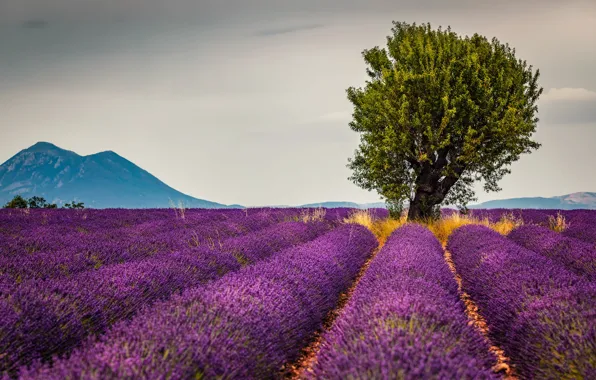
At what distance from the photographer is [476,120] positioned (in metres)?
14.2

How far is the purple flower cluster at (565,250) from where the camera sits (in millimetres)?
6625

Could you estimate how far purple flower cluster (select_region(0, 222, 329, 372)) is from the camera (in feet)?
11.1

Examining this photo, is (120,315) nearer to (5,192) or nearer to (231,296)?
(231,296)

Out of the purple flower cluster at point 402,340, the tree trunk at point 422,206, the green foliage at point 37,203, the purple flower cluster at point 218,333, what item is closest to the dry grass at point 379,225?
the tree trunk at point 422,206

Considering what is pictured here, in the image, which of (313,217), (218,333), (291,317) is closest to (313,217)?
(313,217)

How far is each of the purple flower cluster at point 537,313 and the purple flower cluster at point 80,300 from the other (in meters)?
3.27

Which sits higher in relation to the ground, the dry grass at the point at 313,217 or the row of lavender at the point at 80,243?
the dry grass at the point at 313,217

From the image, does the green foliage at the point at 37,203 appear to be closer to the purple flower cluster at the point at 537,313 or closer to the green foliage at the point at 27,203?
the green foliage at the point at 27,203

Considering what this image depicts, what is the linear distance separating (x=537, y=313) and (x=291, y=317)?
75.9 inches

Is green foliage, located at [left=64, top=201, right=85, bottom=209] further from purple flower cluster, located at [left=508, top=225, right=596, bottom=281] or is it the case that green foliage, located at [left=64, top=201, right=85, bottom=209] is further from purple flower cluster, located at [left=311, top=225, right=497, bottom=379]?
purple flower cluster, located at [left=311, top=225, right=497, bottom=379]

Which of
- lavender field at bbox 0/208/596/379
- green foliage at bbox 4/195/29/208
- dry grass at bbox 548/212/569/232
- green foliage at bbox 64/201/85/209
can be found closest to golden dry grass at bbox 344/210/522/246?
dry grass at bbox 548/212/569/232

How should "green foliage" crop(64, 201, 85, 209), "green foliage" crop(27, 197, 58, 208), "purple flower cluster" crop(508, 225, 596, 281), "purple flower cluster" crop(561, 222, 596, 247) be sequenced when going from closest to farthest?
1. "purple flower cluster" crop(508, 225, 596, 281)
2. "purple flower cluster" crop(561, 222, 596, 247)
3. "green foliage" crop(64, 201, 85, 209)
4. "green foliage" crop(27, 197, 58, 208)

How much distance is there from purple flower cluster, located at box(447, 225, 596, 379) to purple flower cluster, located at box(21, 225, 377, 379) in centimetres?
178

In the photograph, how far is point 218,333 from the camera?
9.50 ft
